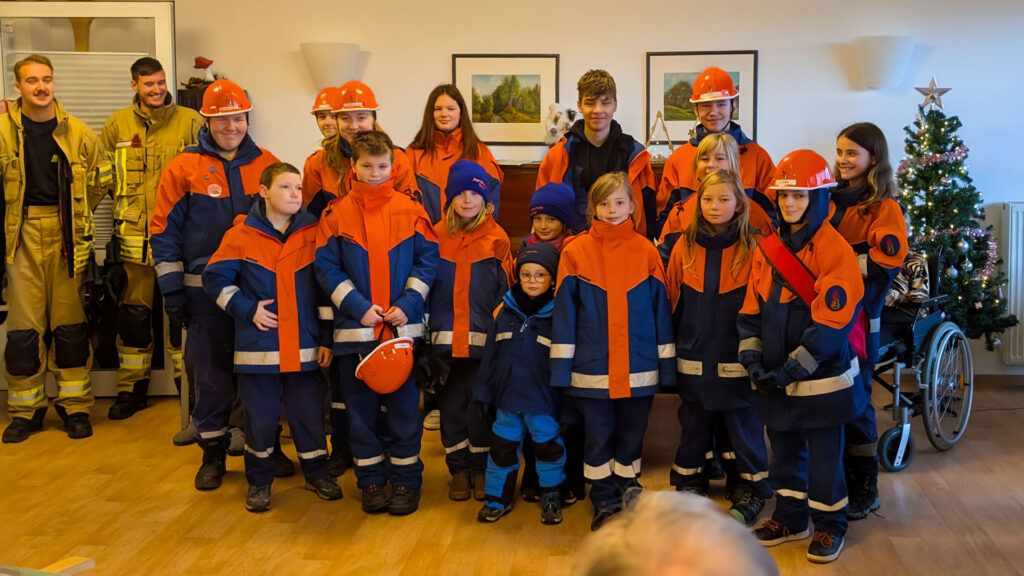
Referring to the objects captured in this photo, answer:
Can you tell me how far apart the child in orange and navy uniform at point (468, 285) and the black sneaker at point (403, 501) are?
0.19 m

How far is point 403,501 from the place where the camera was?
156 inches

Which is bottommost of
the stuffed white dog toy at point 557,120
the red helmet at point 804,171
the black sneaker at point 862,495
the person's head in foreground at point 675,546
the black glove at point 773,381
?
the black sneaker at point 862,495

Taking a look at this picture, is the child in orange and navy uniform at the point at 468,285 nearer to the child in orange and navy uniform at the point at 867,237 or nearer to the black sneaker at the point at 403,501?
the black sneaker at the point at 403,501

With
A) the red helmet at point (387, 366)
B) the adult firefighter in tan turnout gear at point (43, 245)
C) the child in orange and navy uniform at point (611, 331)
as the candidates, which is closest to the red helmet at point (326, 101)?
the red helmet at point (387, 366)

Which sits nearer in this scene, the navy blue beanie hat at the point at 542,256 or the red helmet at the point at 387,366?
the red helmet at the point at 387,366

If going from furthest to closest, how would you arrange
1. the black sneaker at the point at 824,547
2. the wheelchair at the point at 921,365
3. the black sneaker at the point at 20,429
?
the black sneaker at the point at 20,429 → the wheelchair at the point at 921,365 → the black sneaker at the point at 824,547

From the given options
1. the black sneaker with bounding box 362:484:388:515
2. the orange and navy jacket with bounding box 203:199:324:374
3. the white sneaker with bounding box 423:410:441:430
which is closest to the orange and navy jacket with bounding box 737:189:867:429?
the black sneaker with bounding box 362:484:388:515

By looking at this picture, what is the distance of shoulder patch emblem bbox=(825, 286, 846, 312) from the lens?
3.32 meters

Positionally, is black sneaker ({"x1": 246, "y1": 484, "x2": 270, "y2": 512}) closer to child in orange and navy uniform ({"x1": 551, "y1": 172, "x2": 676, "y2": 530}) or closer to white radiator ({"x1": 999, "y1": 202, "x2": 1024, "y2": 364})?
child in orange and navy uniform ({"x1": 551, "y1": 172, "x2": 676, "y2": 530})

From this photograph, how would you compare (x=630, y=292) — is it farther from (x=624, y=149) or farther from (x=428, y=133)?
(x=428, y=133)

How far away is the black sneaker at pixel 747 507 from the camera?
3.79 metres

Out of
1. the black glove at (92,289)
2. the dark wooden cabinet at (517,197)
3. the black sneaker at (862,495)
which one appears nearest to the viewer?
the black sneaker at (862,495)

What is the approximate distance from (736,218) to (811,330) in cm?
57

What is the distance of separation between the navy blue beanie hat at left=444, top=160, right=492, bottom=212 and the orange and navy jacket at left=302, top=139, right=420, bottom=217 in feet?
0.78
